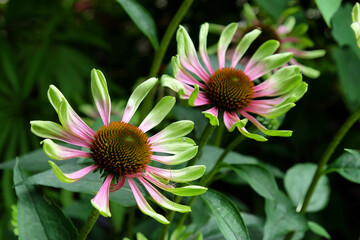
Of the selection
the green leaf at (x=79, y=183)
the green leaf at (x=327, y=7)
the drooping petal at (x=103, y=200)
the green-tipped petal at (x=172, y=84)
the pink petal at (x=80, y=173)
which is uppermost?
the green leaf at (x=327, y=7)

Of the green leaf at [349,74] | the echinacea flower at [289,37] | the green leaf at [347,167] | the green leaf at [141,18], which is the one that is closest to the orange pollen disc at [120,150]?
the green leaf at [141,18]

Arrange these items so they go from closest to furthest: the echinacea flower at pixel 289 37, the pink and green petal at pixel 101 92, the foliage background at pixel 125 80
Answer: the pink and green petal at pixel 101 92
the echinacea flower at pixel 289 37
the foliage background at pixel 125 80

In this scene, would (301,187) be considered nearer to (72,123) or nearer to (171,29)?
(171,29)

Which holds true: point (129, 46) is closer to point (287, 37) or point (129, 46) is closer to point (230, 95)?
point (287, 37)

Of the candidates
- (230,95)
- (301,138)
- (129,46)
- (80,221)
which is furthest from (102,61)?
(230,95)

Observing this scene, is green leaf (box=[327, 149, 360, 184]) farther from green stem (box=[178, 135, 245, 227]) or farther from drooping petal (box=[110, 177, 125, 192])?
drooping petal (box=[110, 177, 125, 192])

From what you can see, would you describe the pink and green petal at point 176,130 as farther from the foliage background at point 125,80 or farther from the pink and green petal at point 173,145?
the foliage background at point 125,80
